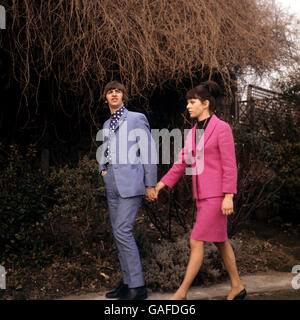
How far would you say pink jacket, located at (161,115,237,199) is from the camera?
3.23 m

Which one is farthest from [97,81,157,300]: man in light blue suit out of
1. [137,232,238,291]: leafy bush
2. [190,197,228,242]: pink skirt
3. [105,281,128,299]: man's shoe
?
[190,197,228,242]: pink skirt

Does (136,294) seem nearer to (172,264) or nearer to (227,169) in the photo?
(172,264)

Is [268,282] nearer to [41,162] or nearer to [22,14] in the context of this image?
[41,162]

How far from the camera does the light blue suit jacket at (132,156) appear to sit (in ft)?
11.7

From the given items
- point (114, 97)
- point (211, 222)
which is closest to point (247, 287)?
point (211, 222)

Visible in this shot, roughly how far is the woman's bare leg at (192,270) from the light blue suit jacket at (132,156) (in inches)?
26.6

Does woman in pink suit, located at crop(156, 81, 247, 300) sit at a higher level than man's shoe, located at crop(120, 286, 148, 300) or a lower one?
higher

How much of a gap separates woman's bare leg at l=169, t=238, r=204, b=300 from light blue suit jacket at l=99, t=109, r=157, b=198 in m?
0.68

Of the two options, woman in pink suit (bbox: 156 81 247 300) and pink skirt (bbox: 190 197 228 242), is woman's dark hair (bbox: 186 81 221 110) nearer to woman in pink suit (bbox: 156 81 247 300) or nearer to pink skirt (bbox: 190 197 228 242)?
woman in pink suit (bbox: 156 81 247 300)

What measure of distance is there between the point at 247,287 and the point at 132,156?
1.84 m

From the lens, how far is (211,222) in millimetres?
3271

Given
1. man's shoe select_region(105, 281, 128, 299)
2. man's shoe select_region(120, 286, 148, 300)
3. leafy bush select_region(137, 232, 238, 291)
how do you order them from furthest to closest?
leafy bush select_region(137, 232, 238, 291) < man's shoe select_region(105, 281, 128, 299) < man's shoe select_region(120, 286, 148, 300)

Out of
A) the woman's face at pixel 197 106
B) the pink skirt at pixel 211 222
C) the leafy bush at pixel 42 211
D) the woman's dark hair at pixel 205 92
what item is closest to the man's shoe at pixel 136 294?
the pink skirt at pixel 211 222
